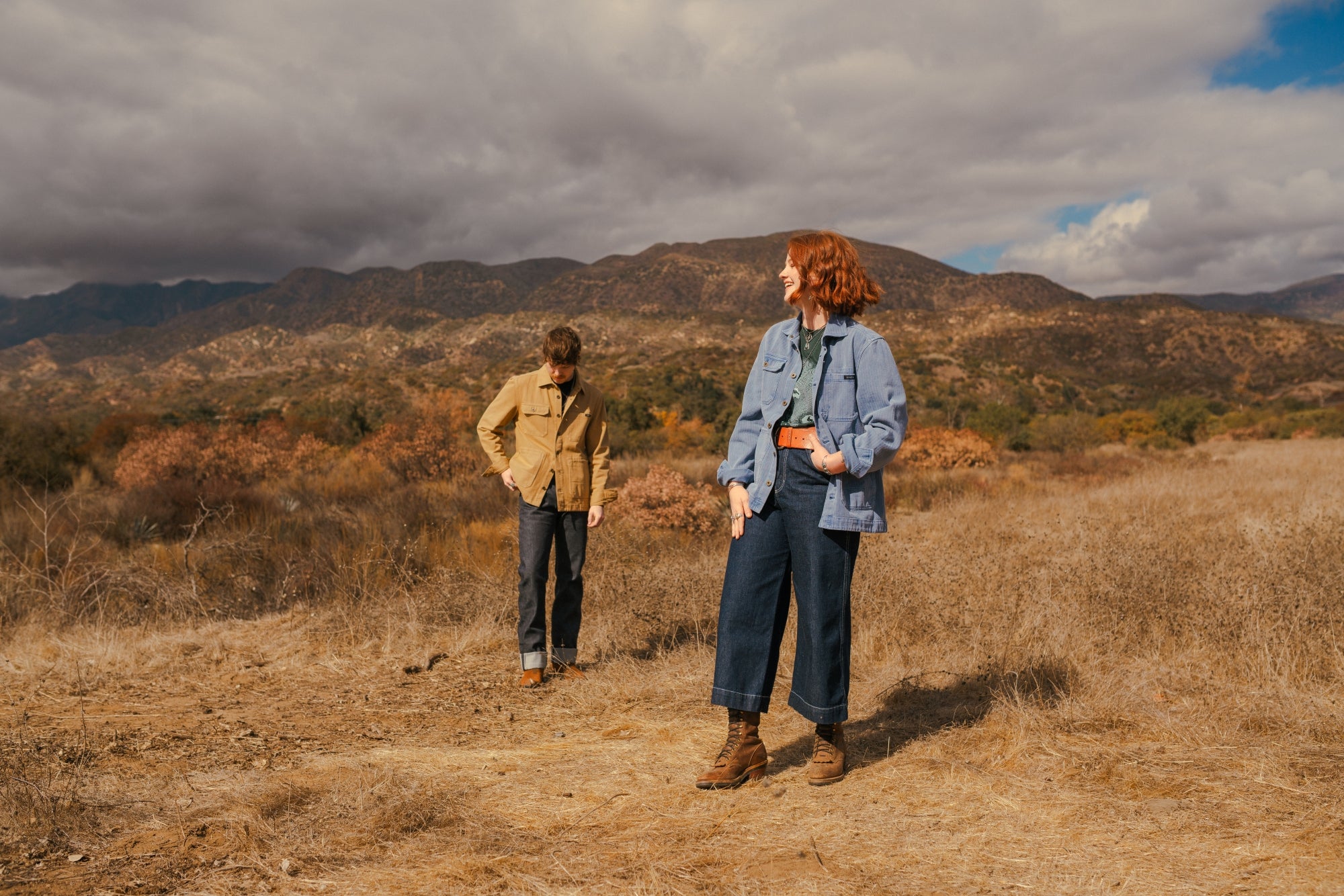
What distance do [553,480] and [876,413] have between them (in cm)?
244

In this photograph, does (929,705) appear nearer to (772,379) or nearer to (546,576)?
(772,379)

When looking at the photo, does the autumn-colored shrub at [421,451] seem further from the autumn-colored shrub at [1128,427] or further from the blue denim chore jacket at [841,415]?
the autumn-colored shrub at [1128,427]

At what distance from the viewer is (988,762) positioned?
11.0 ft

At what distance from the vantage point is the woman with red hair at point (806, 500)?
3.07 meters

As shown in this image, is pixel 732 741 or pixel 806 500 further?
pixel 732 741

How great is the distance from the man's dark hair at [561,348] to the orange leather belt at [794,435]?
1990 millimetres

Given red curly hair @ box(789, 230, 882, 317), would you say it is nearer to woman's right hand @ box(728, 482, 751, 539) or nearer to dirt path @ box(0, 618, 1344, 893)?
woman's right hand @ box(728, 482, 751, 539)

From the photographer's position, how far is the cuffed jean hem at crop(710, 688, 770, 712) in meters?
3.22

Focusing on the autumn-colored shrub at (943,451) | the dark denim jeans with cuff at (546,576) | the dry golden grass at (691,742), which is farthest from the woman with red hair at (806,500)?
the autumn-colored shrub at (943,451)

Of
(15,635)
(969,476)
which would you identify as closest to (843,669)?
(15,635)

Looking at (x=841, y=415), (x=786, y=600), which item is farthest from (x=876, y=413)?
(x=786, y=600)

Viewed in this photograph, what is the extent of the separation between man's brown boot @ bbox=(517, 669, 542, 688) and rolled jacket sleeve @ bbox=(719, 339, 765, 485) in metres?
2.22

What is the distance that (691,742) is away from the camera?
12.4 ft

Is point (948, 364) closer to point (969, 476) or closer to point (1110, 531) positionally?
point (969, 476)
